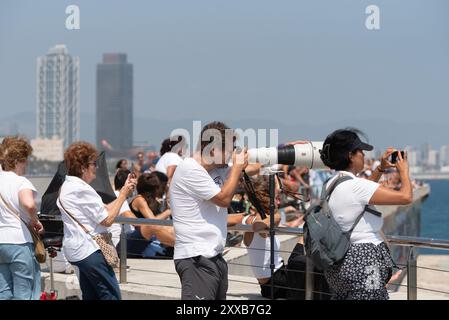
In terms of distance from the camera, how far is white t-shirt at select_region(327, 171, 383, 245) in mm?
4953

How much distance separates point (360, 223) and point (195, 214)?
117cm

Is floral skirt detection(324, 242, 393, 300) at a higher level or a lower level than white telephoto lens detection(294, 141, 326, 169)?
lower

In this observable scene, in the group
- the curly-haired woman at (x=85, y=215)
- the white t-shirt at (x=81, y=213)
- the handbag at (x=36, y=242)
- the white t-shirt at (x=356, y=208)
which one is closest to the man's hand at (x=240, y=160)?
the white t-shirt at (x=356, y=208)

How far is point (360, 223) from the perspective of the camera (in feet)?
16.4

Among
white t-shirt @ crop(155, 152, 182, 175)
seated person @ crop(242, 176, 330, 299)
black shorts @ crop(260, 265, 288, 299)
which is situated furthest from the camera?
white t-shirt @ crop(155, 152, 182, 175)

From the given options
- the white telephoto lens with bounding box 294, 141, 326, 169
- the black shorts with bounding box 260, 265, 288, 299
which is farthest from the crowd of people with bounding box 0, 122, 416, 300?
the black shorts with bounding box 260, 265, 288, 299

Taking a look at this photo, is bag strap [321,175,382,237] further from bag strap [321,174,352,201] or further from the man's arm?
the man's arm

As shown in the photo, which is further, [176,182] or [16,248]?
[16,248]

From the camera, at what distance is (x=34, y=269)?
6.30 m

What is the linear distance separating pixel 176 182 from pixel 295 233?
5.30 feet

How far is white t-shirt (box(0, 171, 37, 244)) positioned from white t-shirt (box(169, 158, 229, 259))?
1181 millimetres
